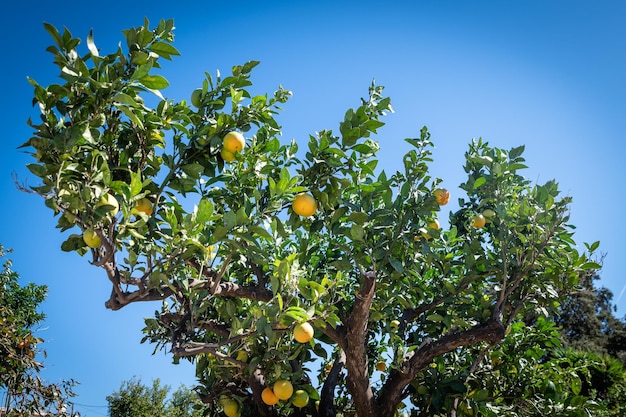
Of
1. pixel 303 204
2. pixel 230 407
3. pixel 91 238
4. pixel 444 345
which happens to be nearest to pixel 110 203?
pixel 91 238

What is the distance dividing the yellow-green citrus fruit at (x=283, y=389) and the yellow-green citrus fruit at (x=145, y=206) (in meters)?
1.51

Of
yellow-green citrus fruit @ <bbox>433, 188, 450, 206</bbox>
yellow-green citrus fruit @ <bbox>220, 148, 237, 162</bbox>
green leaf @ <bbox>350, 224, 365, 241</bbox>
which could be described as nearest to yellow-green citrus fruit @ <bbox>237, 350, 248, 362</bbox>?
green leaf @ <bbox>350, 224, 365, 241</bbox>

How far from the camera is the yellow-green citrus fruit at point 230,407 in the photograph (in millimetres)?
3859

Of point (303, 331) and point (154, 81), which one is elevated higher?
Answer: point (154, 81)

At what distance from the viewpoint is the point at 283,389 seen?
130 inches

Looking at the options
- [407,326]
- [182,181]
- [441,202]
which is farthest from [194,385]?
[441,202]

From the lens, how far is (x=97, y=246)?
2.45m

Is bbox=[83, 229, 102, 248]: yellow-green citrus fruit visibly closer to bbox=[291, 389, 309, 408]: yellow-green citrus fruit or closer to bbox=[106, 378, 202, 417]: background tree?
bbox=[291, 389, 309, 408]: yellow-green citrus fruit

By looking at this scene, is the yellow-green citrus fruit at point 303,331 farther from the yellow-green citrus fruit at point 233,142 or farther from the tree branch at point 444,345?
the tree branch at point 444,345

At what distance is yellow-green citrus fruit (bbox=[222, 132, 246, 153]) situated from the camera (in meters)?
2.57

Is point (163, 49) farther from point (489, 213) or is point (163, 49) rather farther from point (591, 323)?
point (591, 323)

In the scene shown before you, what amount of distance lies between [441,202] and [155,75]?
1823mm

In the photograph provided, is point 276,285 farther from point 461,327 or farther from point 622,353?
point 622,353

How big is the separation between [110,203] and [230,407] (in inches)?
88.6
